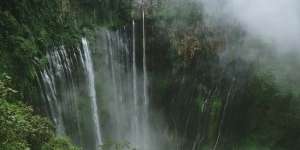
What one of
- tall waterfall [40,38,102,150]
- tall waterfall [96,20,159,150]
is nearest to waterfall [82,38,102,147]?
tall waterfall [40,38,102,150]

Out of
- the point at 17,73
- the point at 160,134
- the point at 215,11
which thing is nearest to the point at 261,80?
the point at 215,11

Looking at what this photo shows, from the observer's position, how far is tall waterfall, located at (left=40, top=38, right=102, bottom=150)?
492 inches

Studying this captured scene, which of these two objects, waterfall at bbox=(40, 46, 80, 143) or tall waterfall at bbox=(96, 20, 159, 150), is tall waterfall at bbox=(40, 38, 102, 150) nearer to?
waterfall at bbox=(40, 46, 80, 143)

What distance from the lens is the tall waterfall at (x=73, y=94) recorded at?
41.0 ft

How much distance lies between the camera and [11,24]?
1134cm

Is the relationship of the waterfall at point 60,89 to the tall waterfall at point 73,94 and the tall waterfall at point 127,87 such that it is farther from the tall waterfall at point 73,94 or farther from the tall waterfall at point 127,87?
the tall waterfall at point 127,87

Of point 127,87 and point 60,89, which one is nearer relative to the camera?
point 60,89

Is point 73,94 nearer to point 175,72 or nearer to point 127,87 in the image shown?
point 127,87

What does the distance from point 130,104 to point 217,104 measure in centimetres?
354

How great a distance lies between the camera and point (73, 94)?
13.5 metres

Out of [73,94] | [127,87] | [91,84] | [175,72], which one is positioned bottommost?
[127,87]

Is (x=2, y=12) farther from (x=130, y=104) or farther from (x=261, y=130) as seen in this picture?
(x=261, y=130)

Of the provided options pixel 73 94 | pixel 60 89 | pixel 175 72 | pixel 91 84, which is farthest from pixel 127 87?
pixel 60 89

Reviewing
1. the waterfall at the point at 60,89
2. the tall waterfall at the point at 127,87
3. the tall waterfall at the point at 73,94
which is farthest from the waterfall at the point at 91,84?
the waterfall at the point at 60,89
